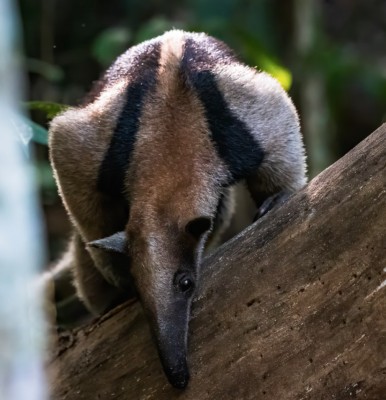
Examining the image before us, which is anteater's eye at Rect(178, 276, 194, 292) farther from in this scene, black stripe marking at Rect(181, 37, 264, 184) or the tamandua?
black stripe marking at Rect(181, 37, 264, 184)

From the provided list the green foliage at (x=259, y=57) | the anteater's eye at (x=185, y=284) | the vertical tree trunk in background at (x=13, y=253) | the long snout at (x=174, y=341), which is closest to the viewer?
the vertical tree trunk in background at (x=13, y=253)

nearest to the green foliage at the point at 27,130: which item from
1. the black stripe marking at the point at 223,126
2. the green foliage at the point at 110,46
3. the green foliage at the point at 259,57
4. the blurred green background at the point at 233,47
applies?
the black stripe marking at the point at 223,126

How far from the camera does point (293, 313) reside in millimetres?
3793

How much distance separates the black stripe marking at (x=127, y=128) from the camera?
460cm

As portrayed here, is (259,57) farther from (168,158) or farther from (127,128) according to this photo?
(168,158)

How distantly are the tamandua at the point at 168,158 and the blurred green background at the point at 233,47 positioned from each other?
1.93 meters

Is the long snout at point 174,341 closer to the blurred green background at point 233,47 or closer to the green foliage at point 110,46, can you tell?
the blurred green background at point 233,47

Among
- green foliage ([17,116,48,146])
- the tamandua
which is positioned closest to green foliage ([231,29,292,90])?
the tamandua

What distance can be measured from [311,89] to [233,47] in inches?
53.9

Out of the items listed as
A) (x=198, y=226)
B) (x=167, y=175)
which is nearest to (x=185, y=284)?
(x=198, y=226)

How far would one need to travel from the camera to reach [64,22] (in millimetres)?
9992

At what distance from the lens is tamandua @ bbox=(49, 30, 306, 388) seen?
4.25 m

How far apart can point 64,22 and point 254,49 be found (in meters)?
3.92

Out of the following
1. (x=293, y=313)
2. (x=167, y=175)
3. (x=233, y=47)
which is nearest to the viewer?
(x=293, y=313)
